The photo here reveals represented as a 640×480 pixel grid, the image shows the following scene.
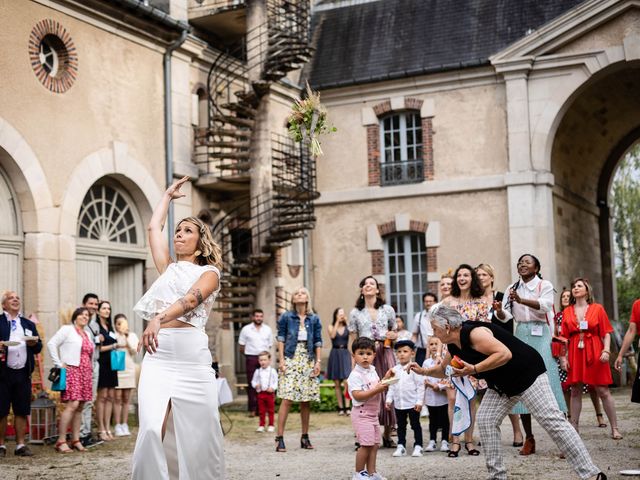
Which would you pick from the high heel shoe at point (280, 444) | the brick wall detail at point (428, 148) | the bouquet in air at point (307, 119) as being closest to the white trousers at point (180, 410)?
the bouquet in air at point (307, 119)

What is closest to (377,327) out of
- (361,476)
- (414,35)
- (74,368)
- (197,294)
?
(361,476)

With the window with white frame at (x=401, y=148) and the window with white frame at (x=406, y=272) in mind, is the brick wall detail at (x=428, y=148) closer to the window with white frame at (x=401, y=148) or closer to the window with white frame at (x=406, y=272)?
the window with white frame at (x=401, y=148)

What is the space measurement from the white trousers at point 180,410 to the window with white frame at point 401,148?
15702 mm

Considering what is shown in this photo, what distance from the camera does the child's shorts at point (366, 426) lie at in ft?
25.6

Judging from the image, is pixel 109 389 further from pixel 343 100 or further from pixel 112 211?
pixel 343 100

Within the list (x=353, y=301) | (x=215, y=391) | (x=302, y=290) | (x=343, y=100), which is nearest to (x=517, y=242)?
(x=353, y=301)

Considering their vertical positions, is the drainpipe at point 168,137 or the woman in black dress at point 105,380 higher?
the drainpipe at point 168,137

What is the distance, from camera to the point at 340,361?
15.3m

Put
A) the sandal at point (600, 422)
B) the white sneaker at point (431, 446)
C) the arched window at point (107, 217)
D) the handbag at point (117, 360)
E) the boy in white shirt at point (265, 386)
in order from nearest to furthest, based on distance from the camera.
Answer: the white sneaker at point (431, 446), the sandal at point (600, 422), the handbag at point (117, 360), the boy in white shirt at point (265, 386), the arched window at point (107, 217)

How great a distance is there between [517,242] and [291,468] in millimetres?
11380

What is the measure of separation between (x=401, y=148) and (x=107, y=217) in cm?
796

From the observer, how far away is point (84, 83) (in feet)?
49.5

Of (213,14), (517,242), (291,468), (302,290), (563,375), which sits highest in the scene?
(213,14)

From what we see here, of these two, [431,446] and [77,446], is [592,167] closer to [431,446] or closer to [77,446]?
[431,446]
